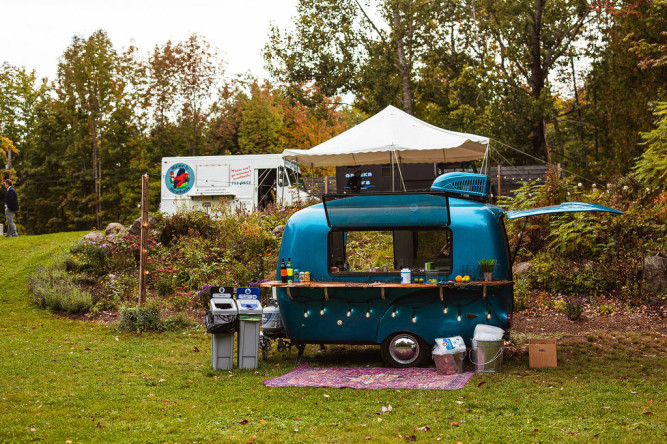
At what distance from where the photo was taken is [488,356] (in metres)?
7.82

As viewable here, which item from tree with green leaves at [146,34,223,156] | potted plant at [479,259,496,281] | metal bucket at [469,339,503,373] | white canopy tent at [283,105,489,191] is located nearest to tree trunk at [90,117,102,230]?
tree with green leaves at [146,34,223,156]

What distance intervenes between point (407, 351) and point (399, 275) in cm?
96

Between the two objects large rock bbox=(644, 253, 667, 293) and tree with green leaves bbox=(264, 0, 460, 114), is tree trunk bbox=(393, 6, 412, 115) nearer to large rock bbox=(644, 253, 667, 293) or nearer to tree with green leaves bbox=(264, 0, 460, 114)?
tree with green leaves bbox=(264, 0, 460, 114)

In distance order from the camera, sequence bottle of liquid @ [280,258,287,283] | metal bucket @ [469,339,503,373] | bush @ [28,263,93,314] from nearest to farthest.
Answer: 1. metal bucket @ [469,339,503,373]
2. bottle of liquid @ [280,258,287,283]
3. bush @ [28,263,93,314]

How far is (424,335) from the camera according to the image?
831 cm

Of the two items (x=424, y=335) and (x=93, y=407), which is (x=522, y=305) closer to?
(x=424, y=335)

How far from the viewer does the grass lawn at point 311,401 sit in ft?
17.2

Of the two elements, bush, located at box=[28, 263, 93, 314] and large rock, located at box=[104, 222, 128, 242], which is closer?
bush, located at box=[28, 263, 93, 314]

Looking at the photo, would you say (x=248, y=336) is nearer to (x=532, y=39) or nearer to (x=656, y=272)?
(x=656, y=272)

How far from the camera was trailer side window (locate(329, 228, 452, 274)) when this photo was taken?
8.42m

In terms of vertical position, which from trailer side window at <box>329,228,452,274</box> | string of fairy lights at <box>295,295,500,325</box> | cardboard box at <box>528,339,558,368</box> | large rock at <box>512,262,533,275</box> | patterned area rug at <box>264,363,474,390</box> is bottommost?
patterned area rug at <box>264,363,474,390</box>

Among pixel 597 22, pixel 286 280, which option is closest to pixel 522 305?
pixel 286 280

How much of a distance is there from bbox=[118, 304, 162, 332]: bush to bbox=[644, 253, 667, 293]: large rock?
28.8ft

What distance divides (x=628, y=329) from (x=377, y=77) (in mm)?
15584
